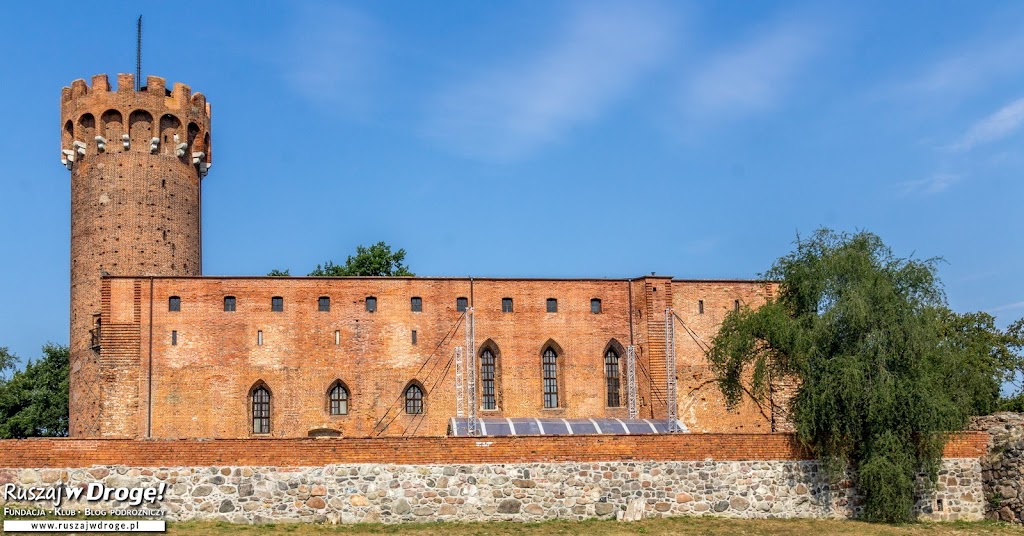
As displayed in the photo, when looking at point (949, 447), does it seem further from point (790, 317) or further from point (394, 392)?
point (394, 392)

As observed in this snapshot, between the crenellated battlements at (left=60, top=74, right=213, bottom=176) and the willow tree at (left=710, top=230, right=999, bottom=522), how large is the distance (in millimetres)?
27019

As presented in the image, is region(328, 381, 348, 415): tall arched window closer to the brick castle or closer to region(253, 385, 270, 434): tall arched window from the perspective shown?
the brick castle

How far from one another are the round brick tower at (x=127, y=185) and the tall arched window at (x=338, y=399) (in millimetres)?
8910

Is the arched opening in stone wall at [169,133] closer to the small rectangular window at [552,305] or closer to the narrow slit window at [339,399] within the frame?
the narrow slit window at [339,399]

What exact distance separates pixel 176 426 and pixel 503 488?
60.4 ft

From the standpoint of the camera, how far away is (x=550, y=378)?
44.5 metres

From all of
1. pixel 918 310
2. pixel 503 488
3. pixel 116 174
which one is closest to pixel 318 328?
pixel 116 174

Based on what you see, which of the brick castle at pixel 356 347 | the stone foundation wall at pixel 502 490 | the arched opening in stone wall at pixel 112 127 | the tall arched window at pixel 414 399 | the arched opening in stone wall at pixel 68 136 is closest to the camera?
the stone foundation wall at pixel 502 490

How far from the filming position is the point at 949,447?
97.9 feet

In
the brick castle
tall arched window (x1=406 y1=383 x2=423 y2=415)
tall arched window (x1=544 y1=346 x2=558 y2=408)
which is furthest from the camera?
tall arched window (x1=544 y1=346 x2=558 y2=408)

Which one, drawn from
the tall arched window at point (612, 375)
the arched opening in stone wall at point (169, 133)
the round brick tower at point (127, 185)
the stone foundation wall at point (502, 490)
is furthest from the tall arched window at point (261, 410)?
the stone foundation wall at point (502, 490)

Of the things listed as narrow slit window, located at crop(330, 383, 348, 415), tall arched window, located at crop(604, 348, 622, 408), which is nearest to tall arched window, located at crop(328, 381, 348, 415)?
narrow slit window, located at crop(330, 383, 348, 415)

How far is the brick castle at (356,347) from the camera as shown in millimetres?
42188

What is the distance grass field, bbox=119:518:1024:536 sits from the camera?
26.0 meters
